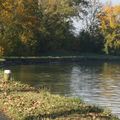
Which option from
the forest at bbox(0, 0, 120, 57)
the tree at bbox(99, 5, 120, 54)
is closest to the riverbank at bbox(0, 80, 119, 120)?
the forest at bbox(0, 0, 120, 57)

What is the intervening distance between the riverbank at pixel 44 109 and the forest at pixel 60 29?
46075 millimetres

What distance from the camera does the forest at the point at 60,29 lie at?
244ft

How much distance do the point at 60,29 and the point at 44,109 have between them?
7341 centimetres

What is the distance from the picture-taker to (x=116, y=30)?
327ft

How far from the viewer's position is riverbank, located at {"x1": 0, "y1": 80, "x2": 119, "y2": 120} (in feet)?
49.7

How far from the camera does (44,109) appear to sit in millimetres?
16250

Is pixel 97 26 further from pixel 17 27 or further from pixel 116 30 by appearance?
pixel 17 27

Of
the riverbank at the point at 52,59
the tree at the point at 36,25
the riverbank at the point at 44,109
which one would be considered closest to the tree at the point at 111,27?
the riverbank at the point at 52,59

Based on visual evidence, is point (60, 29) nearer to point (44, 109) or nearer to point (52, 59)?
point (52, 59)

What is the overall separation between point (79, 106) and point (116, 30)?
83276 mm

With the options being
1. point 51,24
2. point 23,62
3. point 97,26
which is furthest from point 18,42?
point 97,26

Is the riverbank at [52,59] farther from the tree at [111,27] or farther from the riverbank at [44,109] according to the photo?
the riverbank at [44,109]

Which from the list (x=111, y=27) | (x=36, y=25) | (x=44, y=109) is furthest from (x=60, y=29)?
(x=44, y=109)

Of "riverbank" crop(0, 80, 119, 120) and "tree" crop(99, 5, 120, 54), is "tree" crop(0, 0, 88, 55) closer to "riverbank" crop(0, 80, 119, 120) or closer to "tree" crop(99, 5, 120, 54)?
"tree" crop(99, 5, 120, 54)
